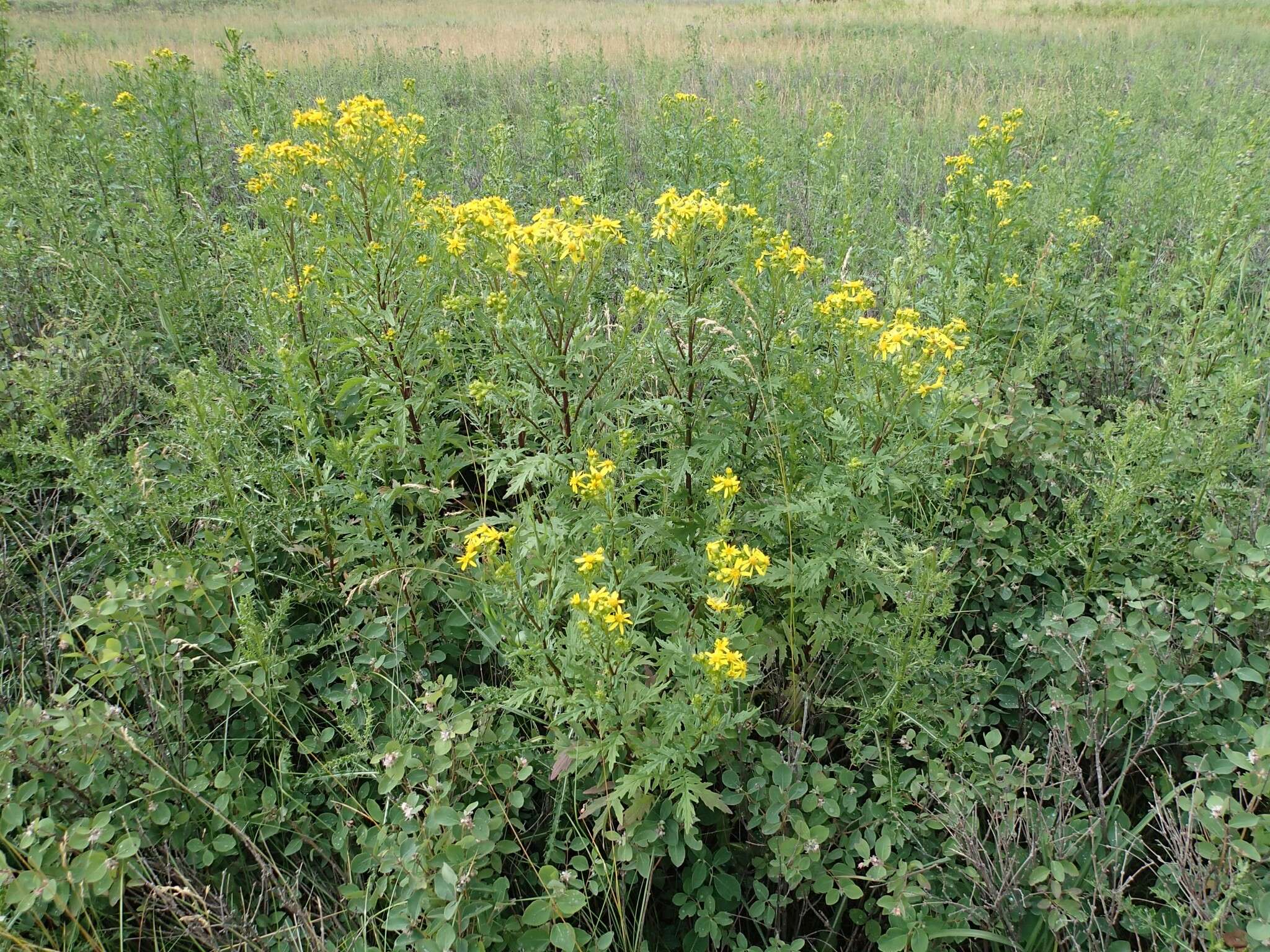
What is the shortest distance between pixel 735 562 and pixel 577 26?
71.9 feet

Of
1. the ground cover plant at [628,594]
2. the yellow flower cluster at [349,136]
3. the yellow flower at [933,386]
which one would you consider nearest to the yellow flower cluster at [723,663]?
the ground cover plant at [628,594]

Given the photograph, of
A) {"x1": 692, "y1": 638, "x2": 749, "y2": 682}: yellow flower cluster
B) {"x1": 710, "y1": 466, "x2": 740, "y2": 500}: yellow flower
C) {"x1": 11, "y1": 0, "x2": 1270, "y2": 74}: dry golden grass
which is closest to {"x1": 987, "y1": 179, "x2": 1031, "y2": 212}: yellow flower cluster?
{"x1": 710, "y1": 466, "x2": 740, "y2": 500}: yellow flower

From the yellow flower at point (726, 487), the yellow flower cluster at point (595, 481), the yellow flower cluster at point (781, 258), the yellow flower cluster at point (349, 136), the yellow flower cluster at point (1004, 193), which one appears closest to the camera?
the yellow flower cluster at point (595, 481)

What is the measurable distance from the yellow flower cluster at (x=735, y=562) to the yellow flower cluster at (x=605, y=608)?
28 cm

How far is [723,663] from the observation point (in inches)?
68.5

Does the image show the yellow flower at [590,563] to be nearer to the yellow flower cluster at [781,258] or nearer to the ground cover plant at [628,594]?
the ground cover plant at [628,594]

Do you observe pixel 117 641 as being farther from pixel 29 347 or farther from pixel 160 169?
pixel 160 169

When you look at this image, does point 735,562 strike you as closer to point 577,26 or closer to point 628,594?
point 628,594

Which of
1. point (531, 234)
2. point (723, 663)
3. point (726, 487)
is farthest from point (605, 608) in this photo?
point (531, 234)

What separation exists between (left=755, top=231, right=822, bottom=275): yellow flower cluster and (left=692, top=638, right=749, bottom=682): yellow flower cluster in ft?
4.41

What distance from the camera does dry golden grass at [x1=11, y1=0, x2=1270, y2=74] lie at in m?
14.3

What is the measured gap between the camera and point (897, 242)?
4.56 meters

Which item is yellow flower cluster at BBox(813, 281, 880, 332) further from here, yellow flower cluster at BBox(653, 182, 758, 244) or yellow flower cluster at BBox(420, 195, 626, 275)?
yellow flower cluster at BBox(420, 195, 626, 275)

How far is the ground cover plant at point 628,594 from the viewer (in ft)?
6.26
